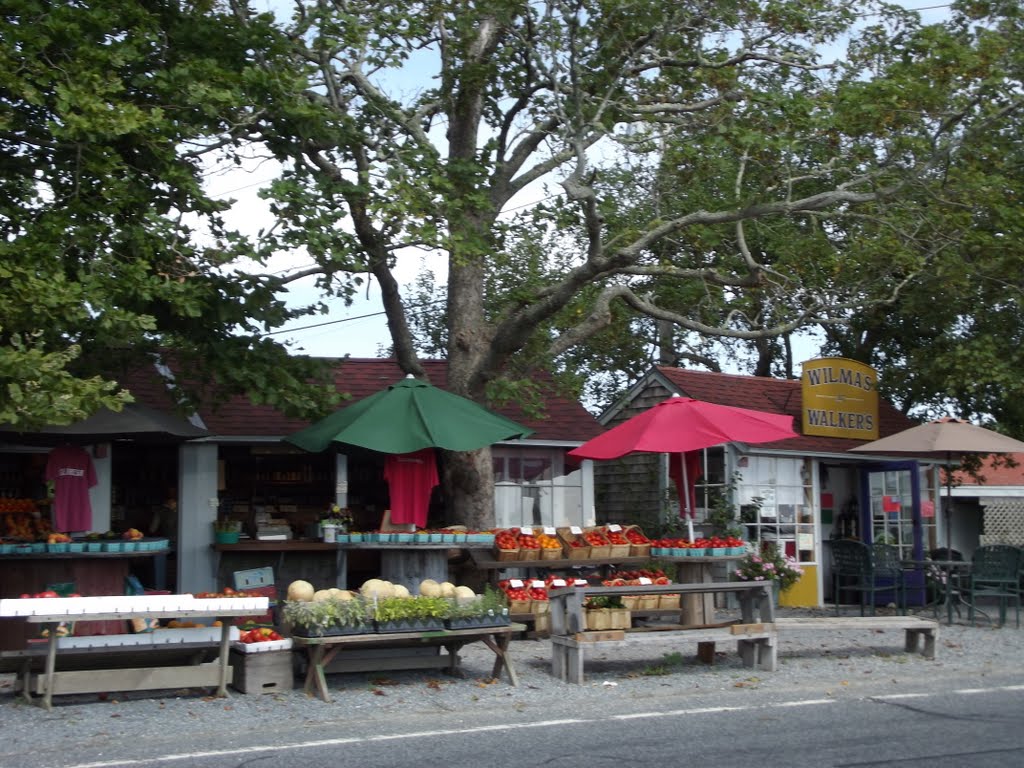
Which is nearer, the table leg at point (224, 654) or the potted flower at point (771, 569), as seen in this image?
the table leg at point (224, 654)

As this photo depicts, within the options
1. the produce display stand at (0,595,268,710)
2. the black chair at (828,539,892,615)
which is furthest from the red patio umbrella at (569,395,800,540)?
the produce display stand at (0,595,268,710)

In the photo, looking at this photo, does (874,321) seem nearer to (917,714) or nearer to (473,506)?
(473,506)

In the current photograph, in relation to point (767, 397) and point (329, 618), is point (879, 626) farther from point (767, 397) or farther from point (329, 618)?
point (767, 397)

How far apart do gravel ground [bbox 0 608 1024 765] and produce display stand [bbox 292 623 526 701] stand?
17 centimetres

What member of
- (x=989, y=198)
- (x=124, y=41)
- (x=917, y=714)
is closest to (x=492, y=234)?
(x=124, y=41)

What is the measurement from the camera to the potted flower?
18.0 m

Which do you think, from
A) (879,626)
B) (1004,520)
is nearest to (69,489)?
(879,626)

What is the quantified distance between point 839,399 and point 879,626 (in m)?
8.71

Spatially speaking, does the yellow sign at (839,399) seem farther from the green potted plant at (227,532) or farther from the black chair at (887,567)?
the green potted plant at (227,532)

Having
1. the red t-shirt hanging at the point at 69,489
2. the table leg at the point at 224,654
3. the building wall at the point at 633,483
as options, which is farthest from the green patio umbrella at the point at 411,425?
the building wall at the point at 633,483

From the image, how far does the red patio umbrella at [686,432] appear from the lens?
14.1 metres

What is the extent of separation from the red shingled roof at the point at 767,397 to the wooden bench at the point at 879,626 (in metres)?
6.15

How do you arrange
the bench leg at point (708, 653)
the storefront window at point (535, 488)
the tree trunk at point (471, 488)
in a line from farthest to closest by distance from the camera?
the storefront window at point (535, 488) → the tree trunk at point (471, 488) → the bench leg at point (708, 653)

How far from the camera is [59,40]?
12.3m
